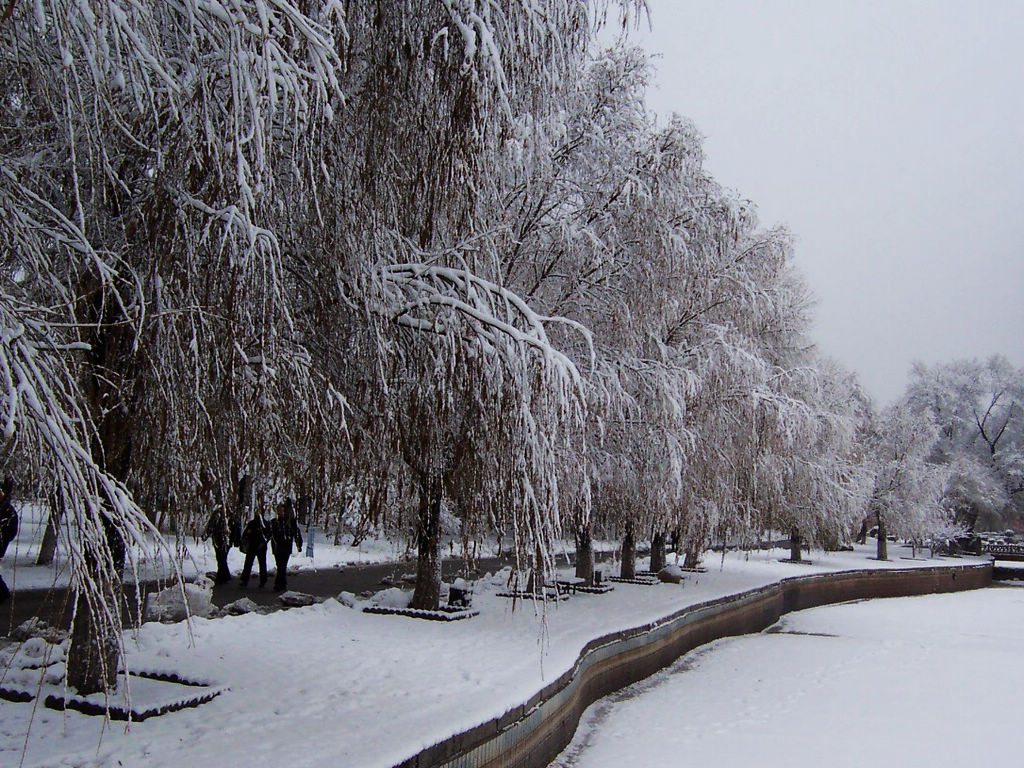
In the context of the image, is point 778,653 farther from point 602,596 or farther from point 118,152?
point 118,152

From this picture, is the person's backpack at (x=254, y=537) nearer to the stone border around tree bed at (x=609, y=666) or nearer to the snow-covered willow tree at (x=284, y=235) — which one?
the stone border around tree bed at (x=609, y=666)

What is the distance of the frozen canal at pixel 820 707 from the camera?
893cm

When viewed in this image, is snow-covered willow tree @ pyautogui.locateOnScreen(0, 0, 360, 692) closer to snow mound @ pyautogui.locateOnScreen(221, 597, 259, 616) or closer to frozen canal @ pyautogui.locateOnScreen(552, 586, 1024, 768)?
frozen canal @ pyautogui.locateOnScreen(552, 586, 1024, 768)

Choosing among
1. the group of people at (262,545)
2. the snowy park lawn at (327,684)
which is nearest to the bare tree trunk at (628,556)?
the snowy park lawn at (327,684)

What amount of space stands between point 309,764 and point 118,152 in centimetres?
359

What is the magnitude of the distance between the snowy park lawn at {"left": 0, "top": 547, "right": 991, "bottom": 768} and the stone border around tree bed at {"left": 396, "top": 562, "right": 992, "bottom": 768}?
0.12 metres

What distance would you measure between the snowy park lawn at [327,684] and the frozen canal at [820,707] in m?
0.47

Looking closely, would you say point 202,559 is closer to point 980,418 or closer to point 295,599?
point 295,599

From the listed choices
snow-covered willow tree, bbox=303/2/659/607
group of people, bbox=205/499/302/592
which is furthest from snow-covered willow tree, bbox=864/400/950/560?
snow-covered willow tree, bbox=303/2/659/607

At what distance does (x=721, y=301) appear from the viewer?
1497 centimetres

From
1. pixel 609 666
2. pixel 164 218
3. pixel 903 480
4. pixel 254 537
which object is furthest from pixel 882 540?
pixel 164 218

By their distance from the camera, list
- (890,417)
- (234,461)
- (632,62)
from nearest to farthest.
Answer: (234,461) → (632,62) → (890,417)

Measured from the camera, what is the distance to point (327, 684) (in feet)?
24.8

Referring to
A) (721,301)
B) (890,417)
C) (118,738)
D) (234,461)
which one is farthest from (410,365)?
(890,417)
